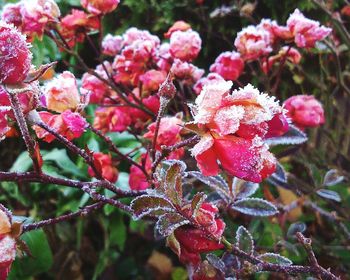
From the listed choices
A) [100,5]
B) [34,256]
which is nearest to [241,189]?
[100,5]

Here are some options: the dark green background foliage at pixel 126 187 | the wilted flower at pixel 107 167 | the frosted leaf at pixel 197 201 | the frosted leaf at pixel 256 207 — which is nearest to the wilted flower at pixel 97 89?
the wilted flower at pixel 107 167

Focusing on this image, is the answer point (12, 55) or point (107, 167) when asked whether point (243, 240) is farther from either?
point (12, 55)

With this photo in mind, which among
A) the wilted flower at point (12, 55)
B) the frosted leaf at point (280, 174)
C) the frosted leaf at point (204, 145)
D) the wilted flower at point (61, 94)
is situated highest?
the wilted flower at point (12, 55)

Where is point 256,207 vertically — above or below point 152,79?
below

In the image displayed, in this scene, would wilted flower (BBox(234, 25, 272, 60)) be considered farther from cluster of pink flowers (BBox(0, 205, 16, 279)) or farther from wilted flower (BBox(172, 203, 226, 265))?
cluster of pink flowers (BBox(0, 205, 16, 279))

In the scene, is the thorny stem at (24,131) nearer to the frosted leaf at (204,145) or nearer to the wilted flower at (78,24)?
the frosted leaf at (204,145)
